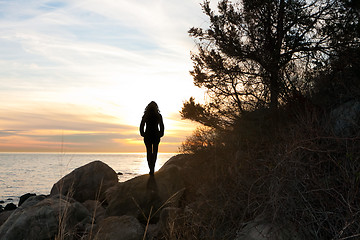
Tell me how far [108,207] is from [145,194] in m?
1.24

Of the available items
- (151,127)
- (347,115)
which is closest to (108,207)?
(151,127)

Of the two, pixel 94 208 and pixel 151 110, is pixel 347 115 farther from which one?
pixel 94 208

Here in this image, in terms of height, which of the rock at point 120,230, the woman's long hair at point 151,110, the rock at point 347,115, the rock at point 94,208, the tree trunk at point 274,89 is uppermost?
the tree trunk at point 274,89

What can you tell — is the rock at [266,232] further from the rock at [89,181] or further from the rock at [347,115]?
the rock at [89,181]

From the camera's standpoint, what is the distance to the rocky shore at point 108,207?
6691 mm

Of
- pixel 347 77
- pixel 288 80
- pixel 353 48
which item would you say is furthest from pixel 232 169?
pixel 353 48

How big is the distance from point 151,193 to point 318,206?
255 inches

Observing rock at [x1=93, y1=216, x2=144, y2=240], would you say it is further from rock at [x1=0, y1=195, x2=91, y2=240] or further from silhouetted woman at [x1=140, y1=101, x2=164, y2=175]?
silhouetted woman at [x1=140, y1=101, x2=164, y2=175]

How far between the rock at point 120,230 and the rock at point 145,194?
285cm

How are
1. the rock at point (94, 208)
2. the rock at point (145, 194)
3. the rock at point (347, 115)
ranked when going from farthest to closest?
the rock at point (94, 208), the rock at point (145, 194), the rock at point (347, 115)

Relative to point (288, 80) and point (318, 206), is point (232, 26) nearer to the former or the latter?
point (288, 80)

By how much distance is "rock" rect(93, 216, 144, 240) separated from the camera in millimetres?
6508

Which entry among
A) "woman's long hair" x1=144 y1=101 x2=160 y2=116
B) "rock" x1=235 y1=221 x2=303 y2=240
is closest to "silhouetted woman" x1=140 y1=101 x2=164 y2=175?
"woman's long hair" x1=144 y1=101 x2=160 y2=116

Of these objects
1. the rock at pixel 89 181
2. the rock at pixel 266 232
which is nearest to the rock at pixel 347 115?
the rock at pixel 266 232
